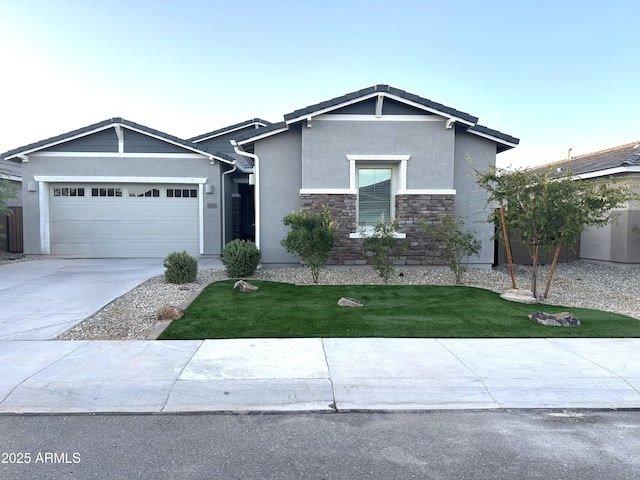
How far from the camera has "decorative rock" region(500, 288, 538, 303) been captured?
347 inches

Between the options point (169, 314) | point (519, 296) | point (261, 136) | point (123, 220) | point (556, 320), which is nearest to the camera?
point (556, 320)

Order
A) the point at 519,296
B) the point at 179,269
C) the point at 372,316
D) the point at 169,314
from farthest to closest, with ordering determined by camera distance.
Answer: the point at 179,269, the point at 519,296, the point at 372,316, the point at 169,314

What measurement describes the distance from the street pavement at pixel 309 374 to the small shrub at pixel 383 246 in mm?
4488

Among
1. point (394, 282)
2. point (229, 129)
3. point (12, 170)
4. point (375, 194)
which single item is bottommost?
point (394, 282)

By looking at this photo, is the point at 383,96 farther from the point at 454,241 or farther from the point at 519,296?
the point at 519,296

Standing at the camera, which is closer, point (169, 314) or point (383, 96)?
point (169, 314)

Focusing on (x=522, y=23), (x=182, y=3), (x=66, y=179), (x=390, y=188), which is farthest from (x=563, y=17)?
(x=66, y=179)

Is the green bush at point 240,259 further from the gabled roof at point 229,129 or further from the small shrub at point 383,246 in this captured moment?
the gabled roof at point 229,129

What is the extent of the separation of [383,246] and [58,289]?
7614 mm

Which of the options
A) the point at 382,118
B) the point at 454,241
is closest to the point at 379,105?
the point at 382,118

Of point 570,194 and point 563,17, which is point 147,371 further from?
point 563,17

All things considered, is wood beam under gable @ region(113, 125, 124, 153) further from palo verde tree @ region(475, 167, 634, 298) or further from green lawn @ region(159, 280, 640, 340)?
palo verde tree @ region(475, 167, 634, 298)

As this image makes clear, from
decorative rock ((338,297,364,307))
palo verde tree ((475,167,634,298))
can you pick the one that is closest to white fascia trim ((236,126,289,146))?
palo verde tree ((475,167,634,298))

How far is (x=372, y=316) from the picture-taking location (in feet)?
24.3
